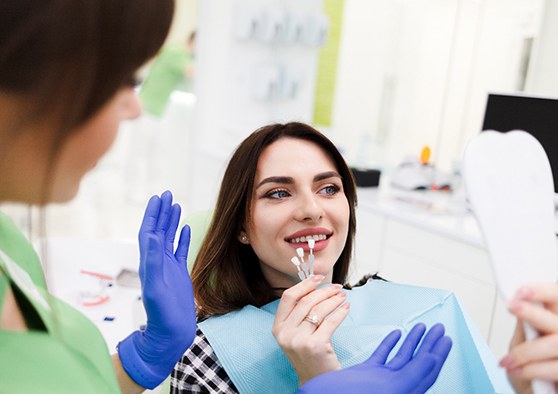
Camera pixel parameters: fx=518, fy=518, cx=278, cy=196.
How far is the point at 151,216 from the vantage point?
1.00 m

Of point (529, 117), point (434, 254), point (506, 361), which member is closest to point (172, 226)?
point (506, 361)

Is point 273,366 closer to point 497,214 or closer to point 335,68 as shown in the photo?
point 497,214

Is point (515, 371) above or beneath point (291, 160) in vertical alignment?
beneath

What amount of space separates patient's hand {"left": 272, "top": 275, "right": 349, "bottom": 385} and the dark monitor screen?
5.40ft

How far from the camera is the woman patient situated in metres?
0.99

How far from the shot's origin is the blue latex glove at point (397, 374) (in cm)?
75

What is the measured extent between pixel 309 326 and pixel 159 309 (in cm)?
27

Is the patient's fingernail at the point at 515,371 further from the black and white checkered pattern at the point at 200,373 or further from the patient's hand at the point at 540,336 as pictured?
the black and white checkered pattern at the point at 200,373

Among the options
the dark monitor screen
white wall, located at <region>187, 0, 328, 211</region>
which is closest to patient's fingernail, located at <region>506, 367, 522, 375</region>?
the dark monitor screen

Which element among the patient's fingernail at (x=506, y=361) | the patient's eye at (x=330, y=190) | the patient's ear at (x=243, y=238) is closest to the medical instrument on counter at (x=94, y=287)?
the patient's ear at (x=243, y=238)

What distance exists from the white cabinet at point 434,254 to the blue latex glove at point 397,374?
1.29m

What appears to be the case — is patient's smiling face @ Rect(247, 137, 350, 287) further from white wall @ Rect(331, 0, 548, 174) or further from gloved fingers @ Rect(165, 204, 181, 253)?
white wall @ Rect(331, 0, 548, 174)

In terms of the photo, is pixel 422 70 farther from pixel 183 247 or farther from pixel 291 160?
pixel 183 247

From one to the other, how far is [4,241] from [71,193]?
1.02 ft
